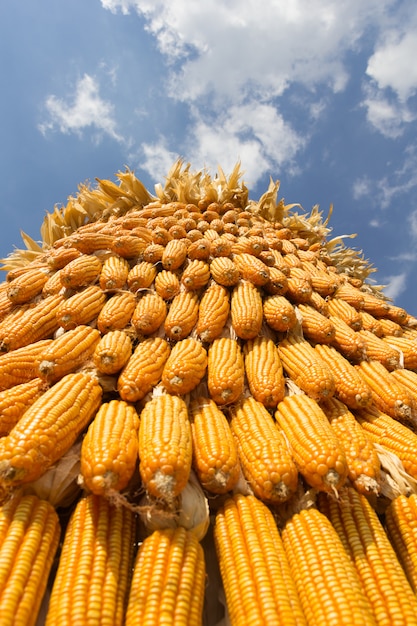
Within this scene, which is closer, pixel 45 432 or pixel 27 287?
pixel 45 432

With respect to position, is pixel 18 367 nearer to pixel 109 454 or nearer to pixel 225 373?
pixel 109 454

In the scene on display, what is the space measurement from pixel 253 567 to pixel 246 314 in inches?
105

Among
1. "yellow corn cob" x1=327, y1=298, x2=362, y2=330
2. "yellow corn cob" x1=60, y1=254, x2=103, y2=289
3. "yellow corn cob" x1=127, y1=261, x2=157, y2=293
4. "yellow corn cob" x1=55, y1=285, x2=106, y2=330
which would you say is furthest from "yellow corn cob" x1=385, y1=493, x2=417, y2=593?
"yellow corn cob" x1=60, y1=254, x2=103, y2=289

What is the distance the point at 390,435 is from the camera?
3.49 m

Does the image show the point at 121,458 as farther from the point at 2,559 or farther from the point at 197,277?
the point at 197,277

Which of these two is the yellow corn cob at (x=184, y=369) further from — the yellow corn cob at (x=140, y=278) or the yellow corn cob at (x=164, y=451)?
the yellow corn cob at (x=140, y=278)

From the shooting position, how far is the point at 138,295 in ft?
17.2

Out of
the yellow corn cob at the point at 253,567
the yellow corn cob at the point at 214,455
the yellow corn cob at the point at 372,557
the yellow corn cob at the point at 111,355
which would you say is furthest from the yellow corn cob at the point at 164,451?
the yellow corn cob at the point at 372,557

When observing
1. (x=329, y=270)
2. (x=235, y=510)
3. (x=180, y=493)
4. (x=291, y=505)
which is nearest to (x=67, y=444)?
(x=180, y=493)

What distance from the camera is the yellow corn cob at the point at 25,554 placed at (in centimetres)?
195

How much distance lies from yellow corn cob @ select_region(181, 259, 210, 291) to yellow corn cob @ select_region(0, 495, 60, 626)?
3.33 meters

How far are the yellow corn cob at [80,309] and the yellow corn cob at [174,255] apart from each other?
1.23 meters

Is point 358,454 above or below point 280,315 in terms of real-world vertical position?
below

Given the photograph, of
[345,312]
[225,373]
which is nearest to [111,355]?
[225,373]
